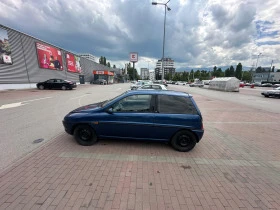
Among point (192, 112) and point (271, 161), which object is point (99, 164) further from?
point (271, 161)

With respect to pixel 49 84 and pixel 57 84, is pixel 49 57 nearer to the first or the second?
pixel 49 84

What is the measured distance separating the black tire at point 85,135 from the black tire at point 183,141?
2.20 meters

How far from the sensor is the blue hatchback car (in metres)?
3.81

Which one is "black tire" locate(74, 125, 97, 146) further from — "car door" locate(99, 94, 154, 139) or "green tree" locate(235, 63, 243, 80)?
"green tree" locate(235, 63, 243, 80)

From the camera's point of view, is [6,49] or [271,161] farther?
[6,49]

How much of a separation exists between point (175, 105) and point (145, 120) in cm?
91

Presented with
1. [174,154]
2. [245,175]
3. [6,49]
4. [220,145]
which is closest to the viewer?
[245,175]

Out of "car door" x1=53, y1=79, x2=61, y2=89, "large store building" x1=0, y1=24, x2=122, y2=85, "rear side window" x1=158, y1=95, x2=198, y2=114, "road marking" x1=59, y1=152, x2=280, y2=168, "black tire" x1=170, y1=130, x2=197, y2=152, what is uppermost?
"large store building" x1=0, y1=24, x2=122, y2=85

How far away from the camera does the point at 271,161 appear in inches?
145

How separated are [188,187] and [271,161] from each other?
103 inches

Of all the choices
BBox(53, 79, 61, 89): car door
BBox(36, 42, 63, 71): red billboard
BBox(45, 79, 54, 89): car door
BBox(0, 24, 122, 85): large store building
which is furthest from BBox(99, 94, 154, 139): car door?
BBox(36, 42, 63, 71): red billboard

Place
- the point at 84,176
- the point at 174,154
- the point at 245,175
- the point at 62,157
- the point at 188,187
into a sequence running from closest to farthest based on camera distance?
the point at 188,187 < the point at 84,176 < the point at 245,175 < the point at 62,157 < the point at 174,154

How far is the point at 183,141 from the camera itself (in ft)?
13.0

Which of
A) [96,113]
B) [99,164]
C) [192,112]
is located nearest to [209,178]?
[192,112]
